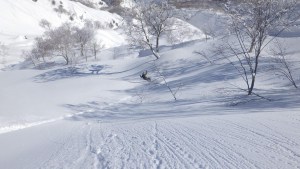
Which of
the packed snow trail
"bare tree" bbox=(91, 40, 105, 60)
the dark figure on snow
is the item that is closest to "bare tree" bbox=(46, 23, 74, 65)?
"bare tree" bbox=(91, 40, 105, 60)

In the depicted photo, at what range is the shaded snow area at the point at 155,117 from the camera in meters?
7.84

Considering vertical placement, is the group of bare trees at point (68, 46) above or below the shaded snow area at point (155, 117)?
above

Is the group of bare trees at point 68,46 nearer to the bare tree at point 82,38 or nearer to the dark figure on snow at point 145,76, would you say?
the bare tree at point 82,38

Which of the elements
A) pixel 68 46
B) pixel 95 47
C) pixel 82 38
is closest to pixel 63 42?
pixel 68 46

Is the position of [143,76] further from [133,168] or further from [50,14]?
[50,14]

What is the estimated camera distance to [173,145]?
8.77 m

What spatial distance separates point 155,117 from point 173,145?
482 centimetres

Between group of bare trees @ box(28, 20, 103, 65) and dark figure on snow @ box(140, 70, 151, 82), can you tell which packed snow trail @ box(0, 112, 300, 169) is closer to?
dark figure on snow @ box(140, 70, 151, 82)

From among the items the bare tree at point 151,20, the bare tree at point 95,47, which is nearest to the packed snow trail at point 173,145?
the bare tree at point 151,20

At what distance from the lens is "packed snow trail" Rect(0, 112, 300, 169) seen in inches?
283

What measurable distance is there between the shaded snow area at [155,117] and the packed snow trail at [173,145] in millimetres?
26

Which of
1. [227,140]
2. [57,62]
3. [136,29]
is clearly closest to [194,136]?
[227,140]

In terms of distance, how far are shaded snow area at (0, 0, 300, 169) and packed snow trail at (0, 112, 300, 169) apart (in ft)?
0.08

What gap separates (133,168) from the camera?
743 centimetres
